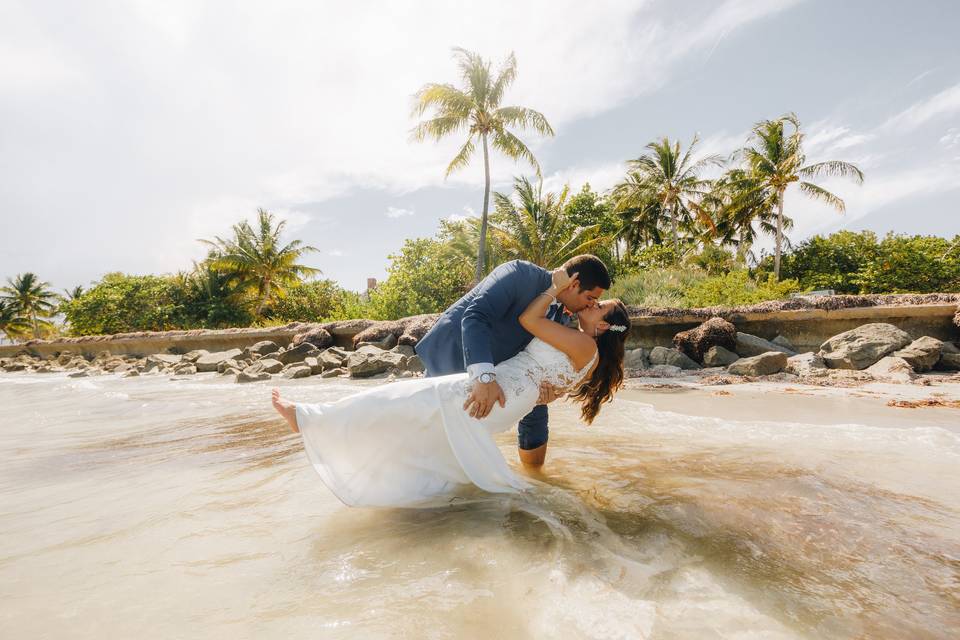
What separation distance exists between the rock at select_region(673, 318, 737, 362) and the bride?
674 centimetres

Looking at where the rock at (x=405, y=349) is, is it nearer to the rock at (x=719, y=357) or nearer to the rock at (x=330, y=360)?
the rock at (x=330, y=360)

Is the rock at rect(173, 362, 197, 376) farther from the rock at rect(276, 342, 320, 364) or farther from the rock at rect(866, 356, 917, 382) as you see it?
the rock at rect(866, 356, 917, 382)

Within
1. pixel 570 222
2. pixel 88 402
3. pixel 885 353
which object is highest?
pixel 570 222

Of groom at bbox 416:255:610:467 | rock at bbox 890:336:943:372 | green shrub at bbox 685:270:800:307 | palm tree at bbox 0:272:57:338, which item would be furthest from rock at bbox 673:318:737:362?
palm tree at bbox 0:272:57:338

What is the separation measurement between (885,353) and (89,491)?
951cm

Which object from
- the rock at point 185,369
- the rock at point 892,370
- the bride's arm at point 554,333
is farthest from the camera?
the rock at point 185,369

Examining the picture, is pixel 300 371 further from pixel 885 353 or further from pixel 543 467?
pixel 885 353

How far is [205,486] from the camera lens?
10.2 feet

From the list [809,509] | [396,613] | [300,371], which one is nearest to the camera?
[396,613]

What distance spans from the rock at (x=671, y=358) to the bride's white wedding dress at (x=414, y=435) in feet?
21.5

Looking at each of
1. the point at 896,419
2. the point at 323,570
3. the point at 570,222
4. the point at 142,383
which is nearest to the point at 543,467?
the point at 323,570

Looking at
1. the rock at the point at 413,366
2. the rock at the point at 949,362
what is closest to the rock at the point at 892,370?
the rock at the point at 949,362

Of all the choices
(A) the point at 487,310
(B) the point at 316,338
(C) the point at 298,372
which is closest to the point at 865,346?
(A) the point at 487,310

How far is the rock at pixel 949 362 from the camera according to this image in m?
6.43
